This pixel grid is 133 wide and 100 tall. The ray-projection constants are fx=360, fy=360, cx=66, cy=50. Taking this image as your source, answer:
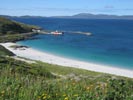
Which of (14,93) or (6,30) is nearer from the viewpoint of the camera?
(14,93)

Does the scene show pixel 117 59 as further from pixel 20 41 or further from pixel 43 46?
pixel 20 41

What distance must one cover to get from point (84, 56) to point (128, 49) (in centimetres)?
2215

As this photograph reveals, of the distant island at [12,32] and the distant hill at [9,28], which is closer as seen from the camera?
the distant island at [12,32]

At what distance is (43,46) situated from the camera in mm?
108000

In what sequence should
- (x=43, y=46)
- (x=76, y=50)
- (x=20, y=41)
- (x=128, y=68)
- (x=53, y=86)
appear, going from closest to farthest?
(x=53, y=86)
(x=128, y=68)
(x=76, y=50)
(x=43, y=46)
(x=20, y=41)

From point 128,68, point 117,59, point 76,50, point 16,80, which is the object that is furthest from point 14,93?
point 76,50

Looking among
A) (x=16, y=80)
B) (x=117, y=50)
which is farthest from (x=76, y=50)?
(x=16, y=80)

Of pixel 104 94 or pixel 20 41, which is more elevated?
pixel 104 94

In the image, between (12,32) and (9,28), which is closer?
(12,32)

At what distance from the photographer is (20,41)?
118 meters

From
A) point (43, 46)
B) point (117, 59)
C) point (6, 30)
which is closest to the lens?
point (117, 59)

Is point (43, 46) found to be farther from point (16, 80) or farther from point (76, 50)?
point (16, 80)

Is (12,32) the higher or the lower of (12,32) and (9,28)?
the lower

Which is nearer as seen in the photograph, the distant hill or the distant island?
the distant island
